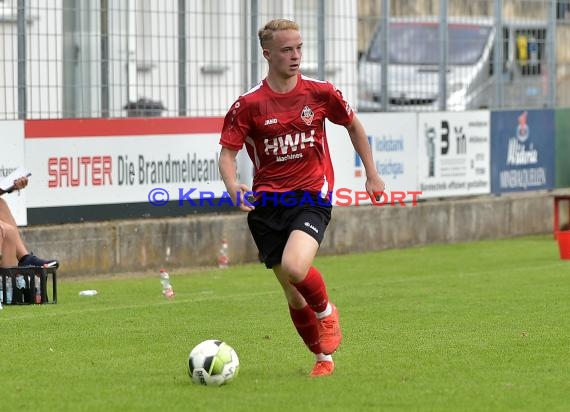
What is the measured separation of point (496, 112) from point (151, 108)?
6282 mm

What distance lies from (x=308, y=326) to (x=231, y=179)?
962 millimetres

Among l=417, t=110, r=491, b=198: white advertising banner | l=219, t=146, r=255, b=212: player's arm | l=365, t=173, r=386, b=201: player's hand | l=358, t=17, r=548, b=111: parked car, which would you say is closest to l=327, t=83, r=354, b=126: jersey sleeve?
l=365, t=173, r=386, b=201: player's hand

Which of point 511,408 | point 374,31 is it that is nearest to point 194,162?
point 374,31

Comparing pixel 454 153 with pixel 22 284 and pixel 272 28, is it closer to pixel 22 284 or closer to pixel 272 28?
pixel 22 284

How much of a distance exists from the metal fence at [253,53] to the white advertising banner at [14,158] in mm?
175

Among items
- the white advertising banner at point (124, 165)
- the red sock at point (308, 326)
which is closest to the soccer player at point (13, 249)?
the white advertising banner at point (124, 165)

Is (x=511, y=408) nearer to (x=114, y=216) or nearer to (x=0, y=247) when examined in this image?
(x=0, y=247)

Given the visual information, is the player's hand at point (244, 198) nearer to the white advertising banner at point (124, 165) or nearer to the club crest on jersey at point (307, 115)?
the club crest on jersey at point (307, 115)

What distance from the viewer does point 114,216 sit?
1625 cm

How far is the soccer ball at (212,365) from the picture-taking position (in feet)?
27.0

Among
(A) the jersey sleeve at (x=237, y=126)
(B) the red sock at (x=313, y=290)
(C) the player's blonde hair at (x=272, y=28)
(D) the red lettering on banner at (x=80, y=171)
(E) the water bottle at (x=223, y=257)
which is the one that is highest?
(C) the player's blonde hair at (x=272, y=28)

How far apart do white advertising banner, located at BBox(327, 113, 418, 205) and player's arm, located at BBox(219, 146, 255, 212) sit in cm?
971

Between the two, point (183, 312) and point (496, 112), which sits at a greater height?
point (496, 112)

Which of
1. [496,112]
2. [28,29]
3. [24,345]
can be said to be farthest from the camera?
[496,112]
